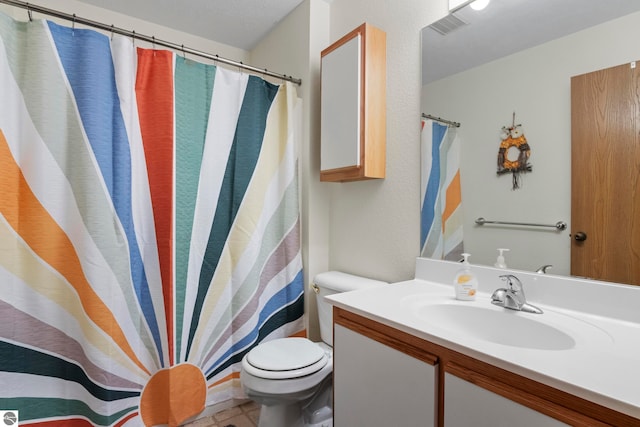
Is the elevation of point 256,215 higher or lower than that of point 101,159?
lower

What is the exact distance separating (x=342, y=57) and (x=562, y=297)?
1379 millimetres

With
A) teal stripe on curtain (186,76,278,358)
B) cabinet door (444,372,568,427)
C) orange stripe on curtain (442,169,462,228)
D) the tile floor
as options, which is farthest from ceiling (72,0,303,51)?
the tile floor

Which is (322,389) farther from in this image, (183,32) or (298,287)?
(183,32)

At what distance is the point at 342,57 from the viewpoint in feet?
5.28

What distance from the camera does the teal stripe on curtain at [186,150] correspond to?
1596 mm

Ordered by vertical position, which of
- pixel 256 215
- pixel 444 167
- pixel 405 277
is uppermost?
pixel 444 167

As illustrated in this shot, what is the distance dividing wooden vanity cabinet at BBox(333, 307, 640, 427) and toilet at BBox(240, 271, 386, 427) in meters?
0.22

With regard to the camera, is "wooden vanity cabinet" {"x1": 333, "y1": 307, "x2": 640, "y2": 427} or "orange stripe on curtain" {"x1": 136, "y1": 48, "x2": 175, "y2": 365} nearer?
"wooden vanity cabinet" {"x1": 333, "y1": 307, "x2": 640, "y2": 427}

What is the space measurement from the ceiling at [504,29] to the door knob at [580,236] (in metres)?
0.66

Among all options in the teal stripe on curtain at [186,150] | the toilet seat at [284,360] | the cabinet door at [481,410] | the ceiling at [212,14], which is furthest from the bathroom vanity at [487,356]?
the ceiling at [212,14]

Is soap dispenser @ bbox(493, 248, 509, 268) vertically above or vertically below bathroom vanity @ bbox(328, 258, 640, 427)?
above

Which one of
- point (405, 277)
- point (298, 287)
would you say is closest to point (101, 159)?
point (298, 287)

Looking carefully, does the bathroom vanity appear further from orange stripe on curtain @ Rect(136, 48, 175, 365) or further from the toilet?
orange stripe on curtain @ Rect(136, 48, 175, 365)

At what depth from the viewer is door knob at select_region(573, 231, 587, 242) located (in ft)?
3.38
